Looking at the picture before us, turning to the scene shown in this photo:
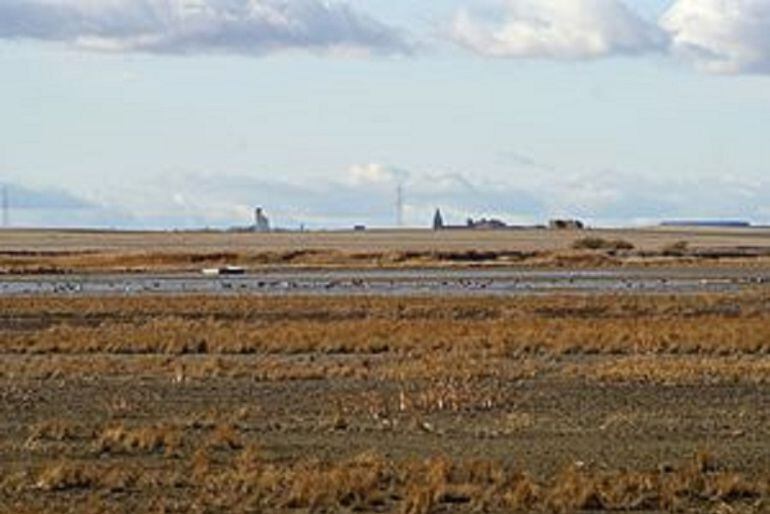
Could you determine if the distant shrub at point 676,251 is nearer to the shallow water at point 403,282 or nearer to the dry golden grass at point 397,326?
the shallow water at point 403,282

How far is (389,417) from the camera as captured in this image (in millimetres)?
22406

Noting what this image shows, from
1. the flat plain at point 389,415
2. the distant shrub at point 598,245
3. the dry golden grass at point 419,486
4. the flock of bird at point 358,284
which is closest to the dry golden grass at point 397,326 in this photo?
the flat plain at point 389,415

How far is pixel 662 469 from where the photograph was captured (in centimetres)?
1758

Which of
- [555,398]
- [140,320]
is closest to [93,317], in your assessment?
[140,320]

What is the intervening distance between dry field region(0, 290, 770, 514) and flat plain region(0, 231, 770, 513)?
0.04 m

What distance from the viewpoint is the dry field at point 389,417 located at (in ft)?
52.9

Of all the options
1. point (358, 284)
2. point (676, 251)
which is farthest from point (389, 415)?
point (676, 251)

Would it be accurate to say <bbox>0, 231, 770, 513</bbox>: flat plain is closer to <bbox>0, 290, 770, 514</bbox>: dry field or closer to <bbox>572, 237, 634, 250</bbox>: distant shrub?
<bbox>0, 290, 770, 514</bbox>: dry field

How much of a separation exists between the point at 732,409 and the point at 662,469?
6.23m

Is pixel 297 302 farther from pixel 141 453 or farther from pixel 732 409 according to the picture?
pixel 141 453

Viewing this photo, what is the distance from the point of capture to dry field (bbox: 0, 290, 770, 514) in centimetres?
1611

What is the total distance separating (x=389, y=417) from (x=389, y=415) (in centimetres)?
20

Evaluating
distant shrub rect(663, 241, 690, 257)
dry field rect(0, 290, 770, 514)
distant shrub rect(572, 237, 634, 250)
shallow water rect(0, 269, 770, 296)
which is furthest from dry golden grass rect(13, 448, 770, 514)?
distant shrub rect(572, 237, 634, 250)

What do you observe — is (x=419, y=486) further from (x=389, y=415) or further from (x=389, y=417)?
(x=389, y=415)
